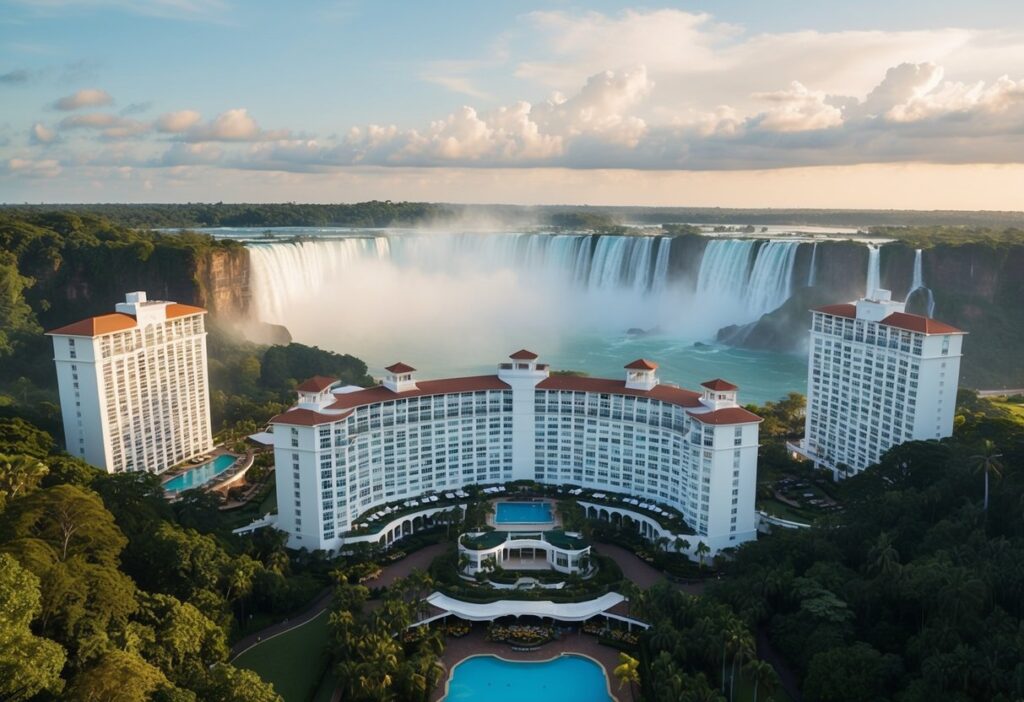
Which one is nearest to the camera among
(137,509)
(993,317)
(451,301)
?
(137,509)

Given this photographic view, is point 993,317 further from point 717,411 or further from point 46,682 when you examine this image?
point 46,682

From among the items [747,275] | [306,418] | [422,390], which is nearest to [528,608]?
[306,418]

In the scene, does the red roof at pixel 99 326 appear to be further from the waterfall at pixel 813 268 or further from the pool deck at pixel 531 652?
the waterfall at pixel 813 268

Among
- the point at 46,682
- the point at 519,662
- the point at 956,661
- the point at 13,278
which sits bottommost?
the point at 519,662

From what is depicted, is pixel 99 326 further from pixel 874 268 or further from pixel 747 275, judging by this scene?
pixel 874 268

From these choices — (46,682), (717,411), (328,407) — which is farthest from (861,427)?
(46,682)
